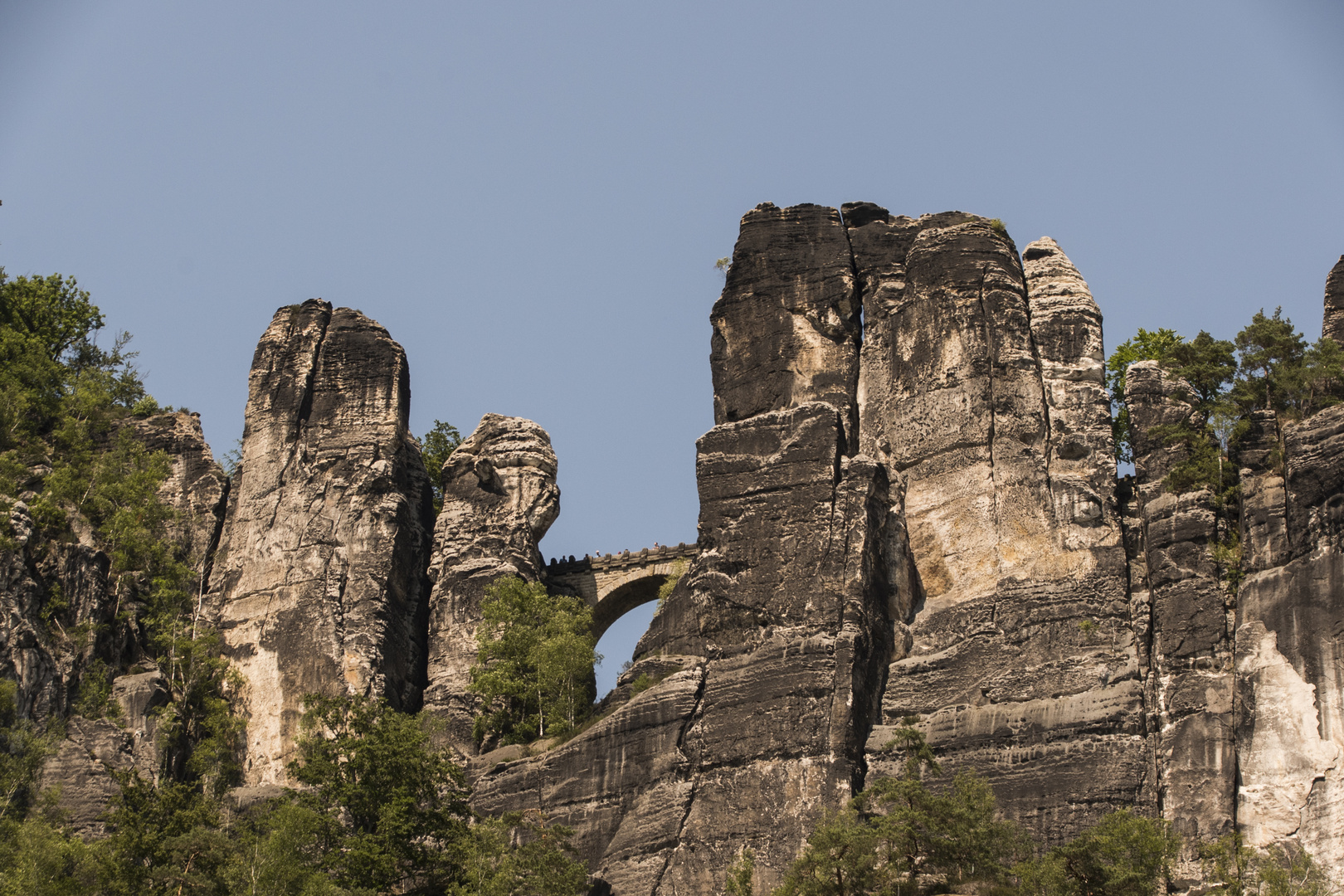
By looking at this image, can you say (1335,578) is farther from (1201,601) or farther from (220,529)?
(220,529)

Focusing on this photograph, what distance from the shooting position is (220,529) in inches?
2446

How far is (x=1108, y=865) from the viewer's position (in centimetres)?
4041

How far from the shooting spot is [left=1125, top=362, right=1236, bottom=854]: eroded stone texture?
4334 cm

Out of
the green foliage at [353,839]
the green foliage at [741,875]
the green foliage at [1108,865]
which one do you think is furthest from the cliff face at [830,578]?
the green foliage at [353,839]

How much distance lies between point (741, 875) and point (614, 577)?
66.0 ft

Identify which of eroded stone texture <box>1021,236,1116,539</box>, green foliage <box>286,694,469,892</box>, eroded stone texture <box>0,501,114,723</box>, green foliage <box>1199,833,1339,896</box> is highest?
eroded stone texture <box>1021,236,1116,539</box>

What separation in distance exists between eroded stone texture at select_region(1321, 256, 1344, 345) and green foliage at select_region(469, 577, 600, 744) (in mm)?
21792

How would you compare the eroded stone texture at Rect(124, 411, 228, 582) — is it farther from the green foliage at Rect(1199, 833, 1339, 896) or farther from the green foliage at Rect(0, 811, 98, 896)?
the green foliage at Rect(1199, 833, 1339, 896)

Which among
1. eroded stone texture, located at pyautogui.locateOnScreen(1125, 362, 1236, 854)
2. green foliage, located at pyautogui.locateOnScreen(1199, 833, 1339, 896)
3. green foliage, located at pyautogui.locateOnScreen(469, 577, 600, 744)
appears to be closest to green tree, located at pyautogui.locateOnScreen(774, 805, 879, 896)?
green foliage, located at pyautogui.locateOnScreen(1199, 833, 1339, 896)

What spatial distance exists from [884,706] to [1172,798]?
8.21 m

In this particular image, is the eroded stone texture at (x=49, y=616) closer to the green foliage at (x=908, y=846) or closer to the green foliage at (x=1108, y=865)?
the green foliage at (x=908, y=846)

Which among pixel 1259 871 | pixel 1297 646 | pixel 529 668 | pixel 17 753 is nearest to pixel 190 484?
pixel 17 753

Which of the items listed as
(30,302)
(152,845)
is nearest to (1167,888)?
(152,845)

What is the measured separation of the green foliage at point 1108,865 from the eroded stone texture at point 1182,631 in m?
2.29
